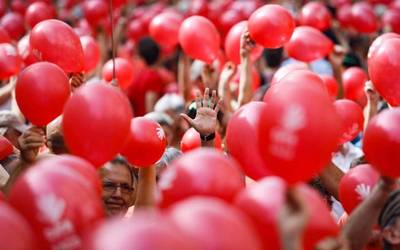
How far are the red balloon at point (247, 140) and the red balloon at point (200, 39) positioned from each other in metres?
1.62

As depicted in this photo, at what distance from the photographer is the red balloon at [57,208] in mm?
1876

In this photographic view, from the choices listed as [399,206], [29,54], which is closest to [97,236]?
[399,206]

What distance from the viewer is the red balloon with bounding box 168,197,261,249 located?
165cm

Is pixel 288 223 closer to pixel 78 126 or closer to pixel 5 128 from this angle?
pixel 78 126

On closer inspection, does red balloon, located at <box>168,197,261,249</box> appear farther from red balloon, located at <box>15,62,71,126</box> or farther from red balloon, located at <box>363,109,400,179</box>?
red balloon, located at <box>15,62,71,126</box>

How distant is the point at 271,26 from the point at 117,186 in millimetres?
1333

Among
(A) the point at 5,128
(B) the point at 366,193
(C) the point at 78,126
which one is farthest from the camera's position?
(A) the point at 5,128

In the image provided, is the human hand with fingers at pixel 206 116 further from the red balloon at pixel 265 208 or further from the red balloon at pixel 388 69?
the red balloon at pixel 265 208

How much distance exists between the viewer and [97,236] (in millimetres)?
1611

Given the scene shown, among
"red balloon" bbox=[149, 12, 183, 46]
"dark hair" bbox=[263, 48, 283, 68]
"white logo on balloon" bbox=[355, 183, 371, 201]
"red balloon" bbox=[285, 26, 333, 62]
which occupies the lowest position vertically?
"dark hair" bbox=[263, 48, 283, 68]

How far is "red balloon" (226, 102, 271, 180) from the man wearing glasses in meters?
0.66

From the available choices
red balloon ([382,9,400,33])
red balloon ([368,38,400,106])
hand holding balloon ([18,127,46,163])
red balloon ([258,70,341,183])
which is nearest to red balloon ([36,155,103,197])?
red balloon ([258,70,341,183])

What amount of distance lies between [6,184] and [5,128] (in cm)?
90

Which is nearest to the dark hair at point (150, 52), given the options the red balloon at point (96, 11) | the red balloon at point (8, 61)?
the red balloon at point (96, 11)
